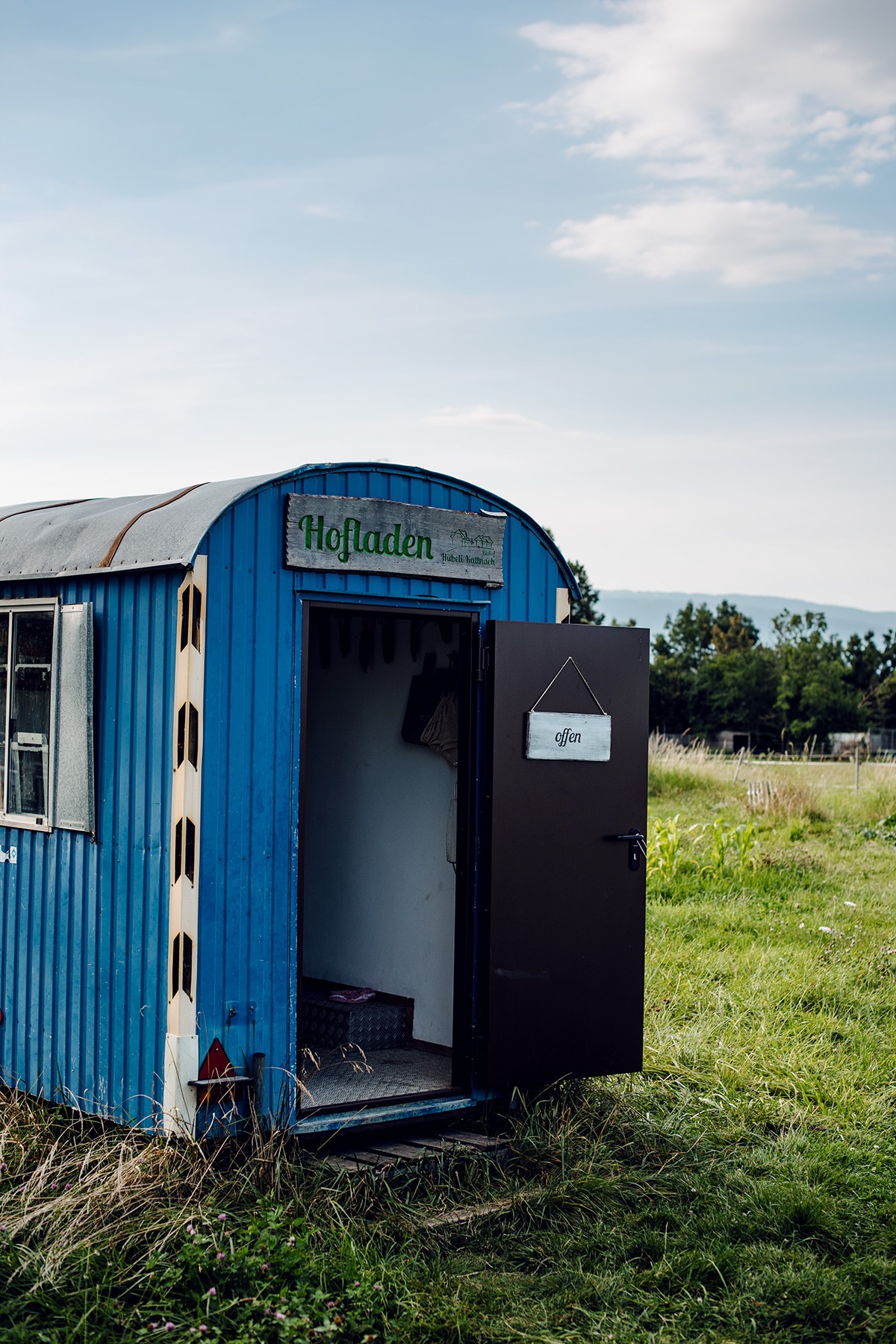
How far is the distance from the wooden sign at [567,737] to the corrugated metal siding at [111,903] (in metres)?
1.76

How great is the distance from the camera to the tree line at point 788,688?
56.7 m

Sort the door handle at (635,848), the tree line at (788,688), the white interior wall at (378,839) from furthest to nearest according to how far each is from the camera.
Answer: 1. the tree line at (788,688)
2. the white interior wall at (378,839)
3. the door handle at (635,848)

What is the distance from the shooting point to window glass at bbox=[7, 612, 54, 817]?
6.01 meters

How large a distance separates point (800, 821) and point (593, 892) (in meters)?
10.1

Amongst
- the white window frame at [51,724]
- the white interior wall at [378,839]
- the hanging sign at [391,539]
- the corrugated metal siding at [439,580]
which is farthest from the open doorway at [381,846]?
the white window frame at [51,724]

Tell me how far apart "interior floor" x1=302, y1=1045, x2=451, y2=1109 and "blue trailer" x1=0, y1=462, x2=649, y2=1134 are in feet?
0.08

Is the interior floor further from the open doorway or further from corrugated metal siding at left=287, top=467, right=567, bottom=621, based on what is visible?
corrugated metal siding at left=287, top=467, right=567, bottom=621

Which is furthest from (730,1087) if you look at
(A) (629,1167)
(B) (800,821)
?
(B) (800,821)

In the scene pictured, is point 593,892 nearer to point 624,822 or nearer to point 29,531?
point 624,822

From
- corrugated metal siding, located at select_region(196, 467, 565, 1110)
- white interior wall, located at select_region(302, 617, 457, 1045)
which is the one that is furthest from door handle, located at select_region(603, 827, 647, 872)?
corrugated metal siding, located at select_region(196, 467, 565, 1110)

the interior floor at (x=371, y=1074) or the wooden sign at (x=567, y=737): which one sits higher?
the wooden sign at (x=567, y=737)

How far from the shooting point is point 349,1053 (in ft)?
22.2

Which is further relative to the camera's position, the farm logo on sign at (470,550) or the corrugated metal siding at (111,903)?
the farm logo on sign at (470,550)

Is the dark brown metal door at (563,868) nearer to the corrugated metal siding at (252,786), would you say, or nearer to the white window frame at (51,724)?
the corrugated metal siding at (252,786)
